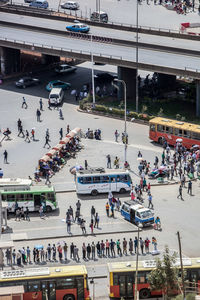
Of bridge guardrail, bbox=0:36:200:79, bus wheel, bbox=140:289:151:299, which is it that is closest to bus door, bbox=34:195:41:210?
bus wheel, bbox=140:289:151:299

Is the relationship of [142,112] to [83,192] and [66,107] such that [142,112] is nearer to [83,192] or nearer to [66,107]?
[66,107]

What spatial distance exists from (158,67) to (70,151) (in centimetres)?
1717

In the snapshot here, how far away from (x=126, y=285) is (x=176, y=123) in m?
30.7

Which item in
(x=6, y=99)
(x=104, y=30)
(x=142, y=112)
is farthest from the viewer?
(x=104, y=30)

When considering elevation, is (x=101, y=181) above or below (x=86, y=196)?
above

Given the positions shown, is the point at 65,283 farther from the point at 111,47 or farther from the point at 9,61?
the point at 9,61

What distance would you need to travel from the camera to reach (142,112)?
90062 millimetres

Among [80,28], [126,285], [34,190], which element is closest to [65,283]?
[126,285]

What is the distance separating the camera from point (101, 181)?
230 ft

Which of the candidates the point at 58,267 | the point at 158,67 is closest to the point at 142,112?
the point at 158,67

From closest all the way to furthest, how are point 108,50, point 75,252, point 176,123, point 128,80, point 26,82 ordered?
point 75,252
point 176,123
point 128,80
point 108,50
point 26,82

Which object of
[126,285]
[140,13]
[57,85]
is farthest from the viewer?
[140,13]

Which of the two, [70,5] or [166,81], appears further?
[70,5]

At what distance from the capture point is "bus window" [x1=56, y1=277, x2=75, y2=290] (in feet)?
174
